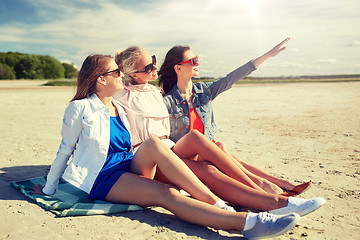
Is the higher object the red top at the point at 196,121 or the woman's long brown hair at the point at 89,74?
the woman's long brown hair at the point at 89,74

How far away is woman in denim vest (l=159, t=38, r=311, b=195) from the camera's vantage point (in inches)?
176

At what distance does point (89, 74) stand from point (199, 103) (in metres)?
1.59

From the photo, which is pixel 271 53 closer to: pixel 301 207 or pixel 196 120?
pixel 196 120

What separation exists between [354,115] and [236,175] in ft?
31.3

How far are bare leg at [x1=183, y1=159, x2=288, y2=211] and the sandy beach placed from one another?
325mm

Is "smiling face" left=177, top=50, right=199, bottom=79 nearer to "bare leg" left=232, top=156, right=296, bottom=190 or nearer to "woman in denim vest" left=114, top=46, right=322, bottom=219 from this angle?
"woman in denim vest" left=114, top=46, right=322, bottom=219

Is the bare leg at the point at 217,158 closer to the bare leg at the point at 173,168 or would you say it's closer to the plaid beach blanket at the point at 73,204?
the bare leg at the point at 173,168

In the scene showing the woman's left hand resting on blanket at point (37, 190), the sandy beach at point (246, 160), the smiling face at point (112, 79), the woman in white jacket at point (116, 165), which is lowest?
the sandy beach at point (246, 160)

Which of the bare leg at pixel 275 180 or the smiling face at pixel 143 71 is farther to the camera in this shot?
the smiling face at pixel 143 71

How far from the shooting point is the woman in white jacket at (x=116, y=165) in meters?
3.01

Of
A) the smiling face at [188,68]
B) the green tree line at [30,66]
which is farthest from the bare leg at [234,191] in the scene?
the green tree line at [30,66]

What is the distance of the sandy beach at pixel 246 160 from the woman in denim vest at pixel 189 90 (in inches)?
43.2

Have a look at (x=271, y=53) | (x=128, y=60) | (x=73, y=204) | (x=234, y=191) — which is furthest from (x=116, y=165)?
(x=271, y=53)

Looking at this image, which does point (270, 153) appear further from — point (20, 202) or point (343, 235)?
point (20, 202)
